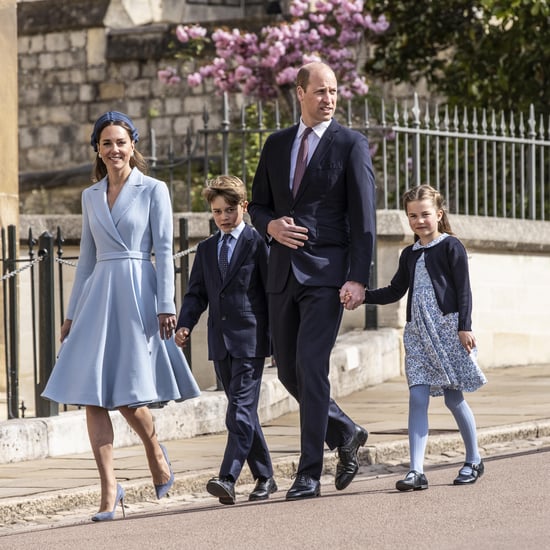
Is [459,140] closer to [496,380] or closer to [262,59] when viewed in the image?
[496,380]

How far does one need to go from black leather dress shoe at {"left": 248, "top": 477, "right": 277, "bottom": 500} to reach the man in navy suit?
20 cm

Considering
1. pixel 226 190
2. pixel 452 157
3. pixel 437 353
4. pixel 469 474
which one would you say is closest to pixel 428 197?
pixel 437 353

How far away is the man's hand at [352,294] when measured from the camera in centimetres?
669

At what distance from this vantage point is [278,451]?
8367 millimetres

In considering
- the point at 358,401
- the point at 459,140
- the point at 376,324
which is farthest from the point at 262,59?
the point at 358,401

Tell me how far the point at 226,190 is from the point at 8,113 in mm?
4063

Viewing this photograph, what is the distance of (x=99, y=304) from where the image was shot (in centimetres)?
664

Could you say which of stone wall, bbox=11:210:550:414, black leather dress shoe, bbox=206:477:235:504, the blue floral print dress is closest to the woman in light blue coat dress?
black leather dress shoe, bbox=206:477:235:504

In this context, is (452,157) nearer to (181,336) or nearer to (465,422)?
(465,422)

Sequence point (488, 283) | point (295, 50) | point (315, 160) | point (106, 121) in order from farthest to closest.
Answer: point (295, 50), point (488, 283), point (315, 160), point (106, 121)

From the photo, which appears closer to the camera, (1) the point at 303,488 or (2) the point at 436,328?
(1) the point at 303,488

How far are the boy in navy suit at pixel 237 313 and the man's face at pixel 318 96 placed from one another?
0.43m

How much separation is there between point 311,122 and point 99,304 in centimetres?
122

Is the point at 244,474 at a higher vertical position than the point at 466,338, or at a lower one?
lower
